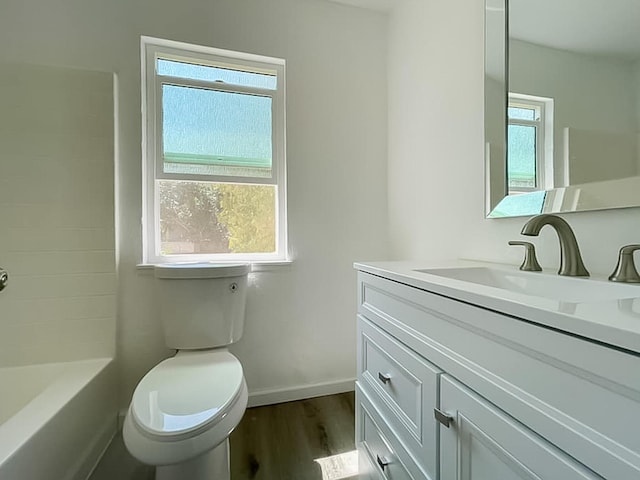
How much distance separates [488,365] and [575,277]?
1.43 feet

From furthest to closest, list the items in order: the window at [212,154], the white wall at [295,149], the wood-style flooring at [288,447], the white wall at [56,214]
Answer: the window at [212,154] → the white wall at [295,149] → the white wall at [56,214] → the wood-style flooring at [288,447]

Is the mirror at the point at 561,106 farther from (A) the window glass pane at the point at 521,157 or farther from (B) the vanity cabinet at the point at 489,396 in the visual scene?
(B) the vanity cabinet at the point at 489,396

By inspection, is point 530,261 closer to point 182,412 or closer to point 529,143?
point 529,143

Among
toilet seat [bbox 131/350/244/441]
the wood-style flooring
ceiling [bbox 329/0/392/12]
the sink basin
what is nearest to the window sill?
toilet seat [bbox 131/350/244/441]

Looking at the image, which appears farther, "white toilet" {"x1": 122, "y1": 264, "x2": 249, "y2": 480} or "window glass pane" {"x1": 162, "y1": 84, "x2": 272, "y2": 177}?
"window glass pane" {"x1": 162, "y1": 84, "x2": 272, "y2": 177}

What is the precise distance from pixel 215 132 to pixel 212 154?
125 mm

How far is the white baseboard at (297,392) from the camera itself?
172cm

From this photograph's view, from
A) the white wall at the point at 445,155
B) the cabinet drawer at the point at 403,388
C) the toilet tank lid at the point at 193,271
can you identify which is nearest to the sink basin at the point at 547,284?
the white wall at the point at 445,155

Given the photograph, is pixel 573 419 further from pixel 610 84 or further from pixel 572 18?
pixel 572 18

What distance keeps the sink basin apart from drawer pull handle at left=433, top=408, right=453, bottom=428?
0.34 metres

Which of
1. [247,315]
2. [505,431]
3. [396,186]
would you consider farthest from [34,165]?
[505,431]

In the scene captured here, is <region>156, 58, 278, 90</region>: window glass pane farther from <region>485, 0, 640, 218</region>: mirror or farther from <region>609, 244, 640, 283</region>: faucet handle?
<region>609, 244, 640, 283</region>: faucet handle

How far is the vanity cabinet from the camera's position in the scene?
0.39 meters

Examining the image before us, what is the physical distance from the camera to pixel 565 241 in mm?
834
